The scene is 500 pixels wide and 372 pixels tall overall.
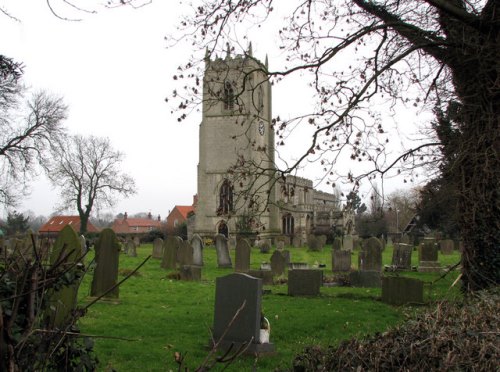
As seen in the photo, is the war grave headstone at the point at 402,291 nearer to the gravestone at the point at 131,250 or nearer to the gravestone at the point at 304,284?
the gravestone at the point at 304,284

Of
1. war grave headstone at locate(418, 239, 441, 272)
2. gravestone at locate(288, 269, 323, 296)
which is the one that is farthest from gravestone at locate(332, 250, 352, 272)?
gravestone at locate(288, 269, 323, 296)

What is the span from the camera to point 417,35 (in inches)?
351

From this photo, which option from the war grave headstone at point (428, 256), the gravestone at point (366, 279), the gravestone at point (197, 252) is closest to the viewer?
the gravestone at point (366, 279)

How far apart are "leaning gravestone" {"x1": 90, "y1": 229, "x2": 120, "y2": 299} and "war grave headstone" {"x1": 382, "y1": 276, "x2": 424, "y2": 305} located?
18.4 ft

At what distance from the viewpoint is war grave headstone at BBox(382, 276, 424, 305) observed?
384 inches

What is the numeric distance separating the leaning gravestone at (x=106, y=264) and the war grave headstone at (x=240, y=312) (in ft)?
13.0

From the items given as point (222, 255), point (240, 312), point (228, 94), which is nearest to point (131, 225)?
point (222, 255)

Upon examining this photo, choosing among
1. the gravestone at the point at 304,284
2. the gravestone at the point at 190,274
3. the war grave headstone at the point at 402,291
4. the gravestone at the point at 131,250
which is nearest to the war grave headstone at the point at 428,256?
the gravestone at the point at 304,284

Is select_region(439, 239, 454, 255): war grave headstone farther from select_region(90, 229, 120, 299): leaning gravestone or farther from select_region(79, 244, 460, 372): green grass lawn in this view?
select_region(90, 229, 120, 299): leaning gravestone

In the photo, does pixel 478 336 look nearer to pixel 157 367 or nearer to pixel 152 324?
pixel 157 367

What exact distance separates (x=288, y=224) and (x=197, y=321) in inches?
1718

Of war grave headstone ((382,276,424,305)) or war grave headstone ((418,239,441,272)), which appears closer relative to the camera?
war grave headstone ((382,276,424,305))

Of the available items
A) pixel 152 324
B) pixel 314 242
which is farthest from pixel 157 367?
pixel 314 242

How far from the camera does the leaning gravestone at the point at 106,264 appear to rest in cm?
991
